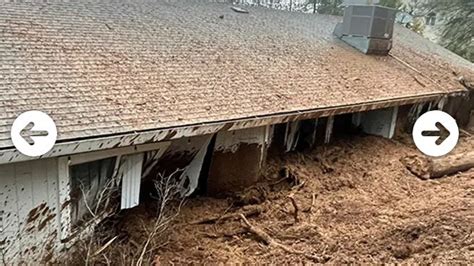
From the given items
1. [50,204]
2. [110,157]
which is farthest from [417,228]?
[50,204]

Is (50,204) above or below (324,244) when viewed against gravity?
above

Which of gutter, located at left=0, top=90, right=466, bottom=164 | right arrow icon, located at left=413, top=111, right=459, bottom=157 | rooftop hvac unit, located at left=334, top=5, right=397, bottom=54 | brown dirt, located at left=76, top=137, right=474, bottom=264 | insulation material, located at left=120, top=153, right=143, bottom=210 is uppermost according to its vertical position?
rooftop hvac unit, located at left=334, top=5, right=397, bottom=54

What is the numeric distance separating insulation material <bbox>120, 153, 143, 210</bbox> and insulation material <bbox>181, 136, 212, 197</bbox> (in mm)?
→ 901

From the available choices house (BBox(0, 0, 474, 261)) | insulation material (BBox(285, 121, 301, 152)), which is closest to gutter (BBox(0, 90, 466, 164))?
house (BBox(0, 0, 474, 261))

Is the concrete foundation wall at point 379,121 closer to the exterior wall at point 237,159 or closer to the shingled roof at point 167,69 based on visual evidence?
the shingled roof at point 167,69

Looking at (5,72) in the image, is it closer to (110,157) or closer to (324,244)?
(110,157)

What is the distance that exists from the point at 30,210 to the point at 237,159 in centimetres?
295

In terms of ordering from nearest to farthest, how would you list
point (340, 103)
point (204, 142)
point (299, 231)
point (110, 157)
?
point (110, 157) < point (299, 231) < point (204, 142) < point (340, 103)

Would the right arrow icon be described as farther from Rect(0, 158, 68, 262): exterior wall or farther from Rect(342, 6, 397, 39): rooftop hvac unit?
Rect(0, 158, 68, 262): exterior wall

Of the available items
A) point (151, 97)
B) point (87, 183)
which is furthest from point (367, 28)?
point (87, 183)

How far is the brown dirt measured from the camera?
15.4 ft

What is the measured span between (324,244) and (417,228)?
1213 millimetres

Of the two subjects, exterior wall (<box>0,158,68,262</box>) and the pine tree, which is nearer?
exterior wall (<box>0,158,68,262</box>)

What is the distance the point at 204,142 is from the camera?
569 centimetres
